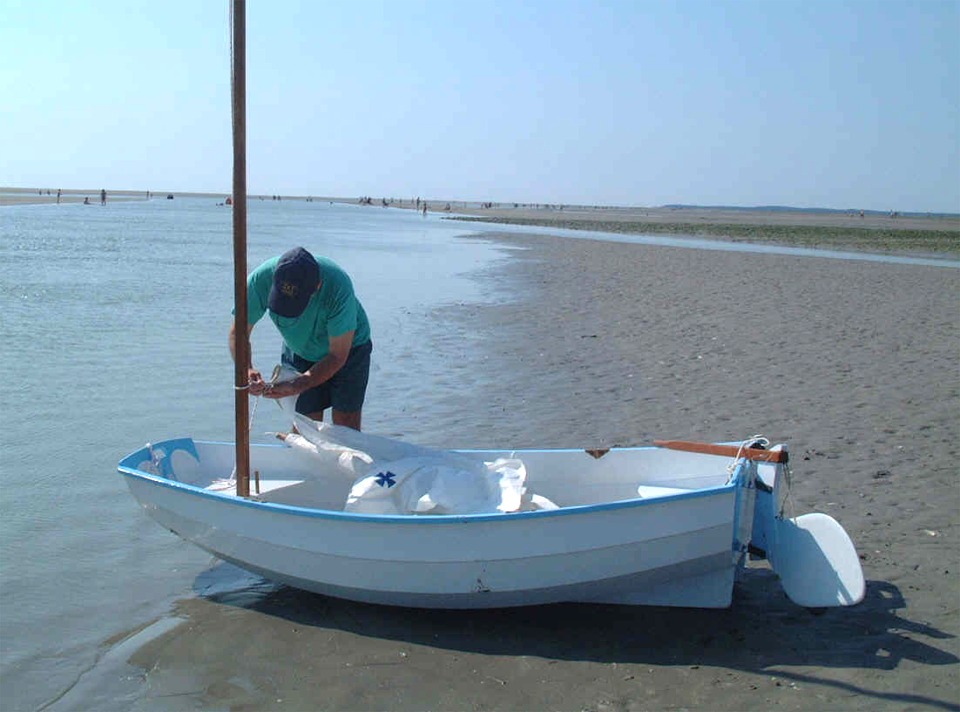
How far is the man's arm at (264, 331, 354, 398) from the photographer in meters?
5.56

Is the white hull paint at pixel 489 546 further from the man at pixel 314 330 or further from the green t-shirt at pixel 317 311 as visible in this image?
the green t-shirt at pixel 317 311

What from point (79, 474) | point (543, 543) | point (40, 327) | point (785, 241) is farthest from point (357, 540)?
point (785, 241)

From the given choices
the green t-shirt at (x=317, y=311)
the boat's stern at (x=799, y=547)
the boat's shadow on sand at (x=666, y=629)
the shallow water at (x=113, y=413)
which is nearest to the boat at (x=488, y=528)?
the boat's stern at (x=799, y=547)

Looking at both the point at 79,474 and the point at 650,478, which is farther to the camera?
the point at 79,474

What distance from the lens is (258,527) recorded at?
5.06m

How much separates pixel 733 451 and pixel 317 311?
2.64m

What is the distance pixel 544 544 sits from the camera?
185 inches

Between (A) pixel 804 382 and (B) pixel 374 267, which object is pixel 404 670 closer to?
(A) pixel 804 382

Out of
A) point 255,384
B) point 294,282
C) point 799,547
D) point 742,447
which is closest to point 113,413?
point 255,384

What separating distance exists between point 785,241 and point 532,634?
4170 cm

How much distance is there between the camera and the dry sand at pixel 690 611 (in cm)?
434

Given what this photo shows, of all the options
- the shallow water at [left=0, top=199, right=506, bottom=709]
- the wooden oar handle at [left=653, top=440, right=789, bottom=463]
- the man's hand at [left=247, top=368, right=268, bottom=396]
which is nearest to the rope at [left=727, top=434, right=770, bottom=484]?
the wooden oar handle at [left=653, top=440, right=789, bottom=463]

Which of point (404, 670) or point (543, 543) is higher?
point (543, 543)

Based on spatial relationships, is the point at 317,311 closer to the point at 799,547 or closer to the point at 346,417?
the point at 346,417
